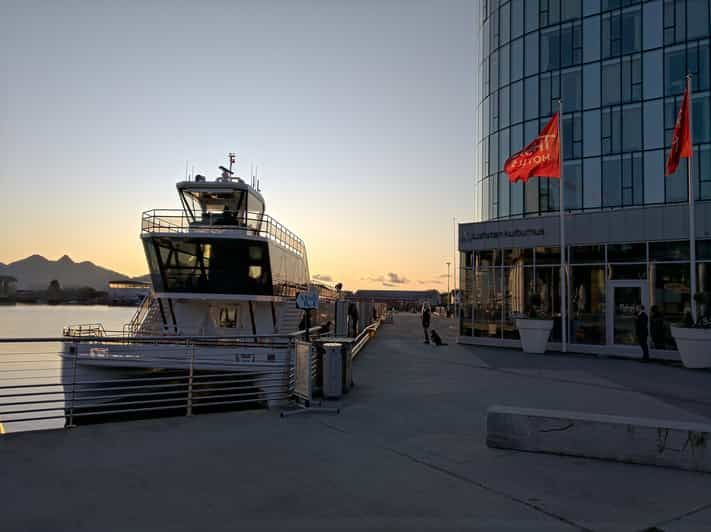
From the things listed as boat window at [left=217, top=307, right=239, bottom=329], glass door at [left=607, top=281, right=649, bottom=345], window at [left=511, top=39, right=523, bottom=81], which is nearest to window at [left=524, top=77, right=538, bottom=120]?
window at [left=511, top=39, right=523, bottom=81]

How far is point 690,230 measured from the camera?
62.0 feet

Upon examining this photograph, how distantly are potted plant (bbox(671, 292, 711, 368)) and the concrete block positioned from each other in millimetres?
11350

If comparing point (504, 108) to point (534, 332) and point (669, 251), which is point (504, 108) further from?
point (534, 332)

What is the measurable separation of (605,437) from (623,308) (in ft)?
52.6

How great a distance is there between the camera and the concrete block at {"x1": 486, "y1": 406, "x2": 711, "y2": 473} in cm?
670

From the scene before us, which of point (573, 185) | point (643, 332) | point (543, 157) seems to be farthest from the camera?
point (573, 185)

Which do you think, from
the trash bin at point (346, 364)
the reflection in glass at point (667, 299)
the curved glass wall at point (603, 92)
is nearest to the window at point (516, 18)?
the curved glass wall at point (603, 92)

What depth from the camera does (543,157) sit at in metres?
22.3

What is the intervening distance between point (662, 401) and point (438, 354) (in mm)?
10134

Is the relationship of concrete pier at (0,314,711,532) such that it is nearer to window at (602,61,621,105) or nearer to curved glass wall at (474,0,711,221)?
curved glass wall at (474,0,711,221)

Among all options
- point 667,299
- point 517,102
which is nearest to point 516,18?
point 517,102

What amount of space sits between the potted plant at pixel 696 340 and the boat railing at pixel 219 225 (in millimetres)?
14281

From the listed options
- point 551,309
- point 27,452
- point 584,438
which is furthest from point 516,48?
point 27,452

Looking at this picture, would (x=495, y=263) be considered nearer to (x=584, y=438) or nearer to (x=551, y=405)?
(x=551, y=405)
